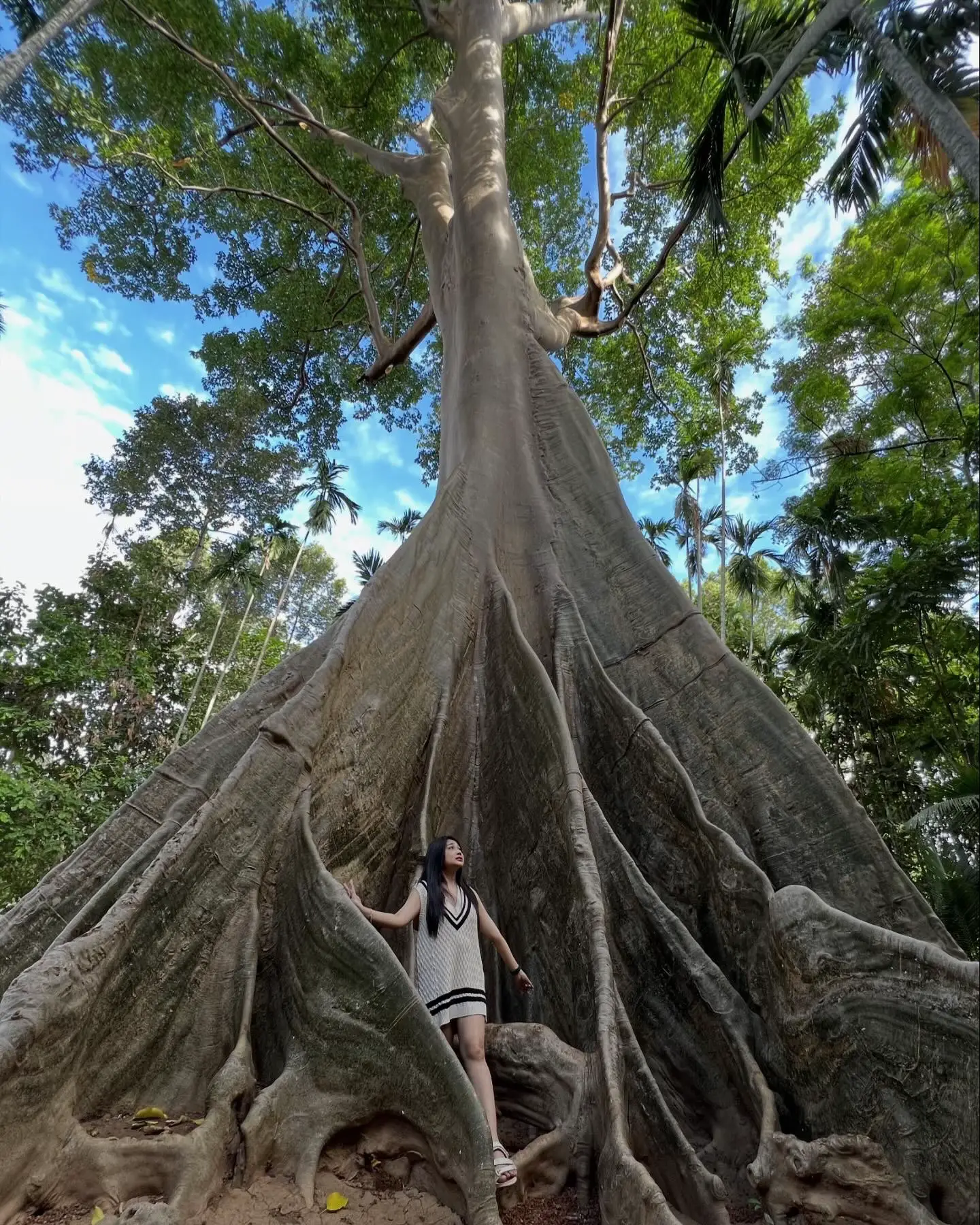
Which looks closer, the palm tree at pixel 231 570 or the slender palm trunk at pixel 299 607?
the palm tree at pixel 231 570

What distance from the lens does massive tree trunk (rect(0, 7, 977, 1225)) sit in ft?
6.56

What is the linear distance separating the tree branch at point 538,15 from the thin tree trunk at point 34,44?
5098 mm

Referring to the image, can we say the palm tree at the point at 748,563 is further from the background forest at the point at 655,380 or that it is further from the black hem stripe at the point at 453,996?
the black hem stripe at the point at 453,996

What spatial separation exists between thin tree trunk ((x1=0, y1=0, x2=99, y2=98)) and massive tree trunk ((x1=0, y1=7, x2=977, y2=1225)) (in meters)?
5.15

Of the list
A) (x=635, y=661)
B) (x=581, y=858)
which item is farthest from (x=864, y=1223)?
(x=635, y=661)

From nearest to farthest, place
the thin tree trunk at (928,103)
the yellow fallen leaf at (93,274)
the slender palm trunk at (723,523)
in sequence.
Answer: the thin tree trunk at (928,103) < the yellow fallen leaf at (93,274) < the slender palm trunk at (723,523)

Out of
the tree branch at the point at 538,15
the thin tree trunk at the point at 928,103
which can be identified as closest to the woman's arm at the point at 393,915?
the thin tree trunk at the point at 928,103

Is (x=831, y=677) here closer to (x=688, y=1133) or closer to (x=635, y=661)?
(x=635, y=661)

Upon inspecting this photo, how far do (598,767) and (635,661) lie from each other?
75 centimetres

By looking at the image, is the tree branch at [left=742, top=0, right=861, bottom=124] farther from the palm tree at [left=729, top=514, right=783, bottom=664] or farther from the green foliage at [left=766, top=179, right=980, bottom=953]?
the palm tree at [left=729, top=514, right=783, bottom=664]

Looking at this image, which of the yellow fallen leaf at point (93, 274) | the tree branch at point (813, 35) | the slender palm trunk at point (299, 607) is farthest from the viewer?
the slender palm trunk at point (299, 607)

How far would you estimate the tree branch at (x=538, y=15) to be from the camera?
890 centimetres

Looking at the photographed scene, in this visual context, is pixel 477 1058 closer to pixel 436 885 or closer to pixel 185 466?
pixel 436 885

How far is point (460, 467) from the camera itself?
514cm
